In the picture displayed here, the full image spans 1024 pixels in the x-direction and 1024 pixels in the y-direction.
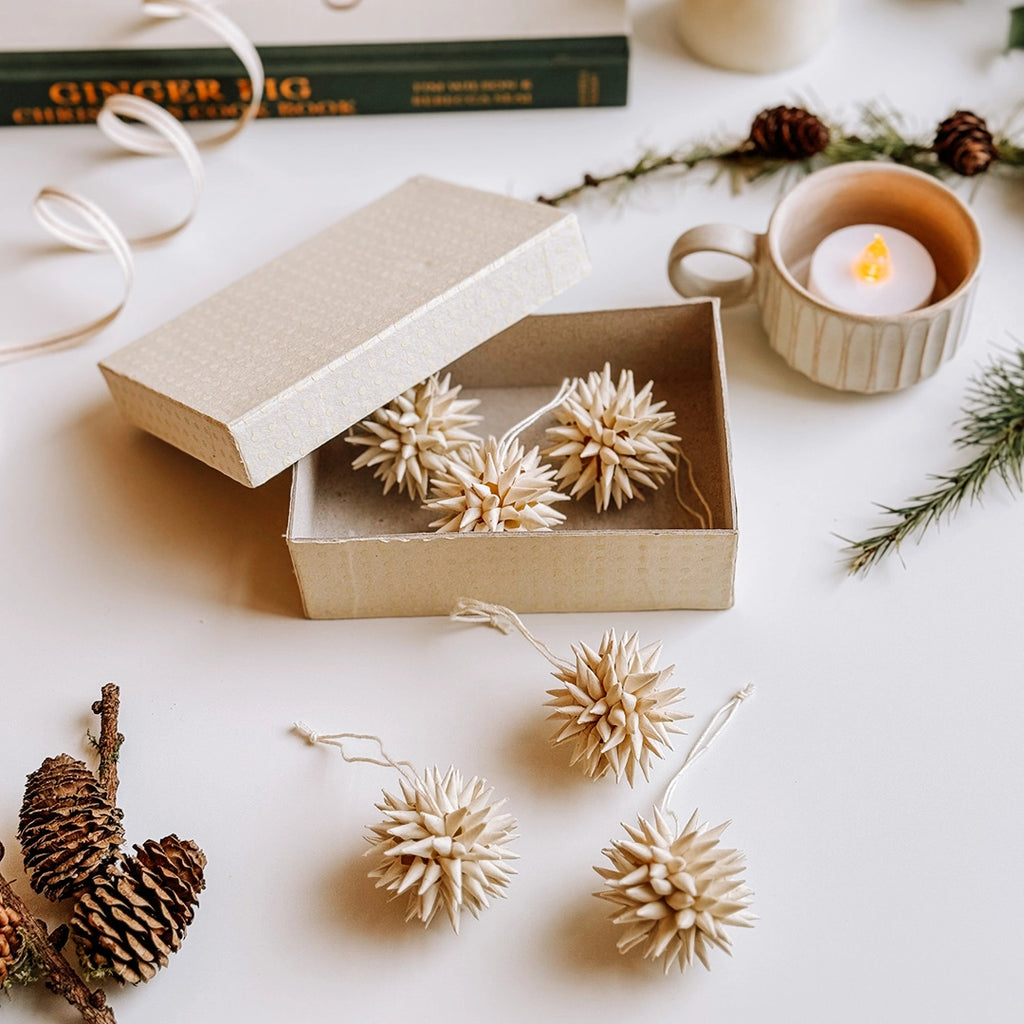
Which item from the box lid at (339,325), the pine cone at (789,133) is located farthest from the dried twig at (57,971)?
the pine cone at (789,133)

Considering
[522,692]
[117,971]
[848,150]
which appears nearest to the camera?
[117,971]

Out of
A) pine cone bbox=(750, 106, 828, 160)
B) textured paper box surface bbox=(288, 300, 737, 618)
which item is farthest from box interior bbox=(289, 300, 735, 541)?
pine cone bbox=(750, 106, 828, 160)

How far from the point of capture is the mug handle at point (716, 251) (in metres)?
0.74

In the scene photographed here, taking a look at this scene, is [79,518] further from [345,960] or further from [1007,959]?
[1007,959]

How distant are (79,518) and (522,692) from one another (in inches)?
11.5

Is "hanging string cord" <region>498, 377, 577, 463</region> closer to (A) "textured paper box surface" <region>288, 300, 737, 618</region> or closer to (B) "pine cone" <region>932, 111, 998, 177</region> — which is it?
(A) "textured paper box surface" <region>288, 300, 737, 618</region>

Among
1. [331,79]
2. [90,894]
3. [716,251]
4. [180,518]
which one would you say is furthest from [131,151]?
[90,894]

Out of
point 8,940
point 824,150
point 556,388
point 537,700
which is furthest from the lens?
point 824,150

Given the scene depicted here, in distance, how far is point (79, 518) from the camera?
725 millimetres

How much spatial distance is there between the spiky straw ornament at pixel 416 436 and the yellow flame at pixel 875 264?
254 mm

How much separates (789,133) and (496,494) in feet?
1.26

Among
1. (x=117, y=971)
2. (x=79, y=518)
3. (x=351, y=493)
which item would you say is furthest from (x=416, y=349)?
(x=117, y=971)

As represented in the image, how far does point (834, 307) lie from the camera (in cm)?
71

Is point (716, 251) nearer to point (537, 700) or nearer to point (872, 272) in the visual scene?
point (872, 272)
